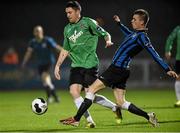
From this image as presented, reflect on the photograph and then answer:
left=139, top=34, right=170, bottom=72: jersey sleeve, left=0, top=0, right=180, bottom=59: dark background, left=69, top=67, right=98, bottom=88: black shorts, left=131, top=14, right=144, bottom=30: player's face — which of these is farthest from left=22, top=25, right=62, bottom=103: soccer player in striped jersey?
left=0, top=0, right=180, bottom=59: dark background

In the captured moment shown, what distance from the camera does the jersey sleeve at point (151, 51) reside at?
10722 mm

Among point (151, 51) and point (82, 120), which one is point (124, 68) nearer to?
point (151, 51)

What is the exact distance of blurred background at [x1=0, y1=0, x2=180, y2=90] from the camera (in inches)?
1019

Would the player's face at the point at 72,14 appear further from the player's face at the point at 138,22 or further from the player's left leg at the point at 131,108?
the player's left leg at the point at 131,108

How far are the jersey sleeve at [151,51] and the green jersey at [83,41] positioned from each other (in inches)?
42.5

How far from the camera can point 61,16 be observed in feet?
99.8

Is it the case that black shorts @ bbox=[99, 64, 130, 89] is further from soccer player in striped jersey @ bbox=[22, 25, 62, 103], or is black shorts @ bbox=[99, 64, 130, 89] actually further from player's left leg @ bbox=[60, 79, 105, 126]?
soccer player in striped jersey @ bbox=[22, 25, 62, 103]

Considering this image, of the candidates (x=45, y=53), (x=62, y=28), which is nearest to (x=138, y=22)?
(x=45, y=53)

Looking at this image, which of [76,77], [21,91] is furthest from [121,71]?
[21,91]

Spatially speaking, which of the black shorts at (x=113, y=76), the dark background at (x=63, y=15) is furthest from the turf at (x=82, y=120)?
the dark background at (x=63, y=15)

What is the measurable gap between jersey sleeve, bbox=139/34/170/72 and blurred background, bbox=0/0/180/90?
15.0 m

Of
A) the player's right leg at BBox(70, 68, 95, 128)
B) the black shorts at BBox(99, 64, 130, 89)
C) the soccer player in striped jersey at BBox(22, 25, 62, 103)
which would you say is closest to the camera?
the black shorts at BBox(99, 64, 130, 89)

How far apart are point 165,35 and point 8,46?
7.47 metres

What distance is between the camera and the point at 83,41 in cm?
1181
